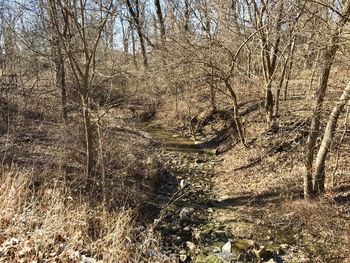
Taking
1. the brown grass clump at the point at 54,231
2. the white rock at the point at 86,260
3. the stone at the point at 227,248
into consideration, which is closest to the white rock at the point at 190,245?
the stone at the point at 227,248

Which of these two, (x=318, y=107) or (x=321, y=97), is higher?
(x=321, y=97)

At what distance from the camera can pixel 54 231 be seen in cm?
396

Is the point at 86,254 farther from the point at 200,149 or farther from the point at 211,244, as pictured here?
the point at 200,149

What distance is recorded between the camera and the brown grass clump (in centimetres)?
365

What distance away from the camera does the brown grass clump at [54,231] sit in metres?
3.65

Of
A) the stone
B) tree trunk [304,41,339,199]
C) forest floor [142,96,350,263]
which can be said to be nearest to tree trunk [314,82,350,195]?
tree trunk [304,41,339,199]

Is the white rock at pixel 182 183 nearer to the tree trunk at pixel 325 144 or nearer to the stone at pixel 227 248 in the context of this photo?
the stone at pixel 227 248

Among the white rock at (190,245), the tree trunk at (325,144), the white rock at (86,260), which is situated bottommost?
the white rock at (190,245)

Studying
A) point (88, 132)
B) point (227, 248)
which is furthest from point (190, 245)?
point (88, 132)

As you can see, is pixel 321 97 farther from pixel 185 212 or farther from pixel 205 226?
pixel 185 212

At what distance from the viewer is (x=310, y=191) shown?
6.43 meters

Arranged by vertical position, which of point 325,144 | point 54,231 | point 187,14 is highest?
point 187,14

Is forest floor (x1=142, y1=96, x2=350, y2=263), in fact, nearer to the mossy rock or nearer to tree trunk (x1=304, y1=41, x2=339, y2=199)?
the mossy rock

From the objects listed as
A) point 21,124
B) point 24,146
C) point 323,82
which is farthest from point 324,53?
point 21,124
